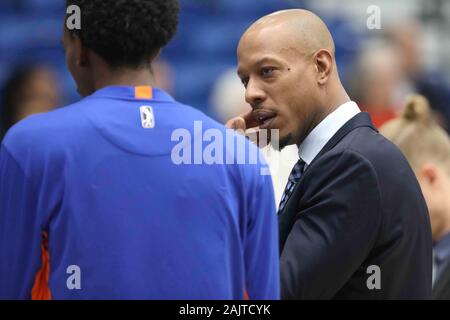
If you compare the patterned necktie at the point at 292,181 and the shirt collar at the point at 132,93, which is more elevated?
the shirt collar at the point at 132,93

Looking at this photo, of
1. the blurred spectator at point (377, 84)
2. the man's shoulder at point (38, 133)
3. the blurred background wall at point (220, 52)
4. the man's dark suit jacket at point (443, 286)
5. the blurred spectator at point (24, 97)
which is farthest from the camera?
the blurred background wall at point (220, 52)

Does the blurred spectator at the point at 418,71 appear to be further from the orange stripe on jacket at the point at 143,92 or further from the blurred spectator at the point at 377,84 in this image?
the orange stripe on jacket at the point at 143,92

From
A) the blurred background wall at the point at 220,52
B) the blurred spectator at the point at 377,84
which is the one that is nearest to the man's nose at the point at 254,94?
the blurred spectator at the point at 377,84

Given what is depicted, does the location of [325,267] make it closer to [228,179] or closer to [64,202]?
[228,179]

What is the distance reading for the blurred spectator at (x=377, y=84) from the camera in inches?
219

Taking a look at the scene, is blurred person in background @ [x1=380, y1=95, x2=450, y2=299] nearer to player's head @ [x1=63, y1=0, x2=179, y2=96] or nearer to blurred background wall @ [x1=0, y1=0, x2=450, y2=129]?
player's head @ [x1=63, y1=0, x2=179, y2=96]

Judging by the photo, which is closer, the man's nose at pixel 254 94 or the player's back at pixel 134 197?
the player's back at pixel 134 197

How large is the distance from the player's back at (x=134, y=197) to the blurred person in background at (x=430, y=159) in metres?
1.68

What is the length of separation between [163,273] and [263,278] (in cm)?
22

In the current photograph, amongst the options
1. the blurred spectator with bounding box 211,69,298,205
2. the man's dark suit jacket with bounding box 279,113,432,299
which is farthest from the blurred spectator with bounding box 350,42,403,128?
the man's dark suit jacket with bounding box 279,113,432,299

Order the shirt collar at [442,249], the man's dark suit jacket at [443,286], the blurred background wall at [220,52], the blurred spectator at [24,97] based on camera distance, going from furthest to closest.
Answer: the blurred background wall at [220,52] < the blurred spectator at [24,97] < the shirt collar at [442,249] < the man's dark suit jacket at [443,286]

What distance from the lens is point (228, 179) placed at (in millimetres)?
1975

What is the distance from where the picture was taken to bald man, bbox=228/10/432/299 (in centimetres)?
236

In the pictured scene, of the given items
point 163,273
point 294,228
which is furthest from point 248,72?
point 163,273
